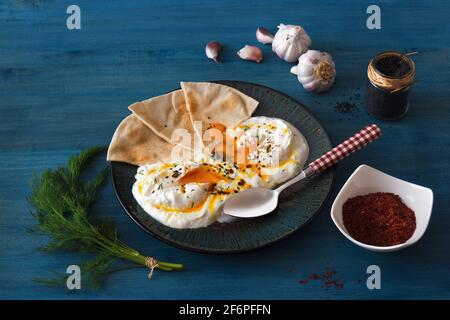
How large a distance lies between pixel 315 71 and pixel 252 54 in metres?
0.40

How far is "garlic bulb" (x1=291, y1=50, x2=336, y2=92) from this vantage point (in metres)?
3.46

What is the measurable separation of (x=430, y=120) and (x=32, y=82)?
2.06 metres

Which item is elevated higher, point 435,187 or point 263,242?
point 435,187

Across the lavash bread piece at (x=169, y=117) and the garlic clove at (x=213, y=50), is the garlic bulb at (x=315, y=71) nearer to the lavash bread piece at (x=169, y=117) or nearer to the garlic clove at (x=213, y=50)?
the garlic clove at (x=213, y=50)

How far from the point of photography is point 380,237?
2.83m

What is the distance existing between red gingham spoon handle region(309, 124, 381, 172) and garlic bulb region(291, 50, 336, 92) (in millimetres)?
378

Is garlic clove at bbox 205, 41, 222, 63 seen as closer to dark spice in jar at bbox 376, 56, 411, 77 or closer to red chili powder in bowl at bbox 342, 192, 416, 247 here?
dark spice in jar at bbox 376, 56, 411, 77

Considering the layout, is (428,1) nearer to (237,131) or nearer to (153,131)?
(237,131)

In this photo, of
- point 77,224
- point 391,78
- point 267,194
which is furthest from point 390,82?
point 77,224

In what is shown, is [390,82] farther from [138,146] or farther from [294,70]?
[138,146]

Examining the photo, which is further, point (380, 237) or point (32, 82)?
point (32, 82)

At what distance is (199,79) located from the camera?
3633mm

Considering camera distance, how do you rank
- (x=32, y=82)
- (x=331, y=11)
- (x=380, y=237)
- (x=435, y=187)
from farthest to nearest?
(x=331, y=11), (x=32, y=82), (x=435, y=187), (x=380, y=237)

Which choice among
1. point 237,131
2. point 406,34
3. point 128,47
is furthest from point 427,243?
point 128,47
